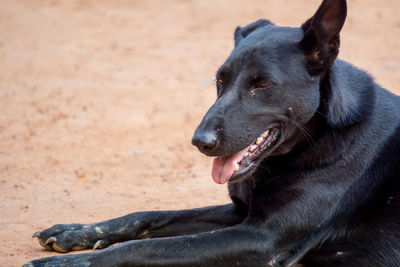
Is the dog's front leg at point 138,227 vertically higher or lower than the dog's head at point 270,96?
lower

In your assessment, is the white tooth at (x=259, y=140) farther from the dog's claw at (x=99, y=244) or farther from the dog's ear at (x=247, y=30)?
the dog's claw at (x=99, y=244)

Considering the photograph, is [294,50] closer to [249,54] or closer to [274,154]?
[249,54]

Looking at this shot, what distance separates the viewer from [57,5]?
1122cm

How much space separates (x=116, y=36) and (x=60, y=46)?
0.88 metres

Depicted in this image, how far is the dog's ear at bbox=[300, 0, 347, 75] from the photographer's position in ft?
10.7

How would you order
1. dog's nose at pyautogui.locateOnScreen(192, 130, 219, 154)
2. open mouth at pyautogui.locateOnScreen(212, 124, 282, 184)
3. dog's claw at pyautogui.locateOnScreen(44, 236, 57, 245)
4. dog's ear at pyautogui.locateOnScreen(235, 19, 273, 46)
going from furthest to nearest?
dog's ear at pyautogui.locateOnScreen(235, 19, 273, 46)
dog's claw at pyautogui.locateOnScreen(44, 236, 57, 245)
open mouth at pyautogui.locateOnScreen(212, 124, 282, 184)
dog's nose at pyautogui.locateOnScreen(192, 130, 219, 154)

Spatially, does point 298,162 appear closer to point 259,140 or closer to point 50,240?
point 259,140

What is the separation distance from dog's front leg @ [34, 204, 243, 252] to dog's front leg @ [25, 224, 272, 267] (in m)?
0.62

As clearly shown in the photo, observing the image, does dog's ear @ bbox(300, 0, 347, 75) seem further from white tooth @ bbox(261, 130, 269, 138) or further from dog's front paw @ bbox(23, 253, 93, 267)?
dog's front paw @ bbox(23, 253, 93, 267)

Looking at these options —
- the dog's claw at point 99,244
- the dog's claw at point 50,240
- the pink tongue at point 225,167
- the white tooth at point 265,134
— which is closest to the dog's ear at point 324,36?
the white tooth at point 265,134

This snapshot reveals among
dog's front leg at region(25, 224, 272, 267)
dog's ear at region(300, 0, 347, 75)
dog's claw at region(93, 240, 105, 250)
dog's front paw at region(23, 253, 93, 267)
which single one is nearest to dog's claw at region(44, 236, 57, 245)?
dog's claw at region(93, 240, 105, 250)

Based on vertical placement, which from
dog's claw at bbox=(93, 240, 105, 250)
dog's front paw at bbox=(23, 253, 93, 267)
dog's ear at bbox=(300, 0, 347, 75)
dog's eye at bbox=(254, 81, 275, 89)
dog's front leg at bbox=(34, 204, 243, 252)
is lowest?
dog's claw at bbox=(93, 240, 105, 250)

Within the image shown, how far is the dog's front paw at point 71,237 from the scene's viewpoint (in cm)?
383

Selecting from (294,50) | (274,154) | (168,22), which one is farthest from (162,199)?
(168,22)
